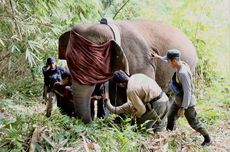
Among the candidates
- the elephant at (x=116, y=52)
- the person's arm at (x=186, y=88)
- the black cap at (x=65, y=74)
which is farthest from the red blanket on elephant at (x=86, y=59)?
the person's arm at (x=186, y=88)

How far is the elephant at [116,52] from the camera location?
489 centimetres

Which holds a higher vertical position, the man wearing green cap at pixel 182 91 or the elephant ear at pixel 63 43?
the elephant ear at pixel 63 43

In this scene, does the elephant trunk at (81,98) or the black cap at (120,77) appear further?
the elephant trunk at (81,98)

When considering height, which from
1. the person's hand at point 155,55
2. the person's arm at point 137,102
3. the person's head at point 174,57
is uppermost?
the person's head at point 174,57

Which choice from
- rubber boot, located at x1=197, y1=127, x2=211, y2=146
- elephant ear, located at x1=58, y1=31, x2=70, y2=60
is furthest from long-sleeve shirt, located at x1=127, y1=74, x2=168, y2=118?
elephant ear, located at x1=58, y1=31, x2=70, y2=60

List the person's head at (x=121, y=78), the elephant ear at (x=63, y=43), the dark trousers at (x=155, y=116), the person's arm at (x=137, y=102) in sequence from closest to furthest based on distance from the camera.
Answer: the person's arm at (x=137, y=102)
the person's head at (x=121, y=78)
the dark trousers at (x=155, y=116)
the elephant ear at (x=63, y=43)

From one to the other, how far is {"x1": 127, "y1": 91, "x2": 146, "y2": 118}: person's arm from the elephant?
0.48 meters

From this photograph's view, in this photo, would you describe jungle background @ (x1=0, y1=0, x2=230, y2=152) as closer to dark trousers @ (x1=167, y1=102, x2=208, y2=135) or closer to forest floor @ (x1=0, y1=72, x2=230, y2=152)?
forest floor @ (x1=0, y1=72, x2=230, y2=152)

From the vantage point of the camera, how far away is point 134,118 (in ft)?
16.3

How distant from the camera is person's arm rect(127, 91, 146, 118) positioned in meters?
4.69

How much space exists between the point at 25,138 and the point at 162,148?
128 centimetres

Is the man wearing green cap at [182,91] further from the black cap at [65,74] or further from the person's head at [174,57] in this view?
the black cap at [65,74]

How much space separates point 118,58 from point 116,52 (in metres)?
0.07

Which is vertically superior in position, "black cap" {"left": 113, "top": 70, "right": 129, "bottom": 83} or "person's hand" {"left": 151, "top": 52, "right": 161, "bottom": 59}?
"person's hand" {"left": 151, "top": 52, "right": 161, "bottom": 59}
